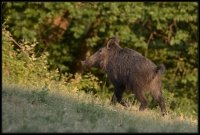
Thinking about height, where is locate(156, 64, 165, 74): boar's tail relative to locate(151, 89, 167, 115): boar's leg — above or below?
above

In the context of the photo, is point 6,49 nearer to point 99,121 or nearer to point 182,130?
point 99,121

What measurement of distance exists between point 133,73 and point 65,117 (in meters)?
3.14

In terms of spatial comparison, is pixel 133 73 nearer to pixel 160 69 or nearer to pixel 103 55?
pixel 160 69

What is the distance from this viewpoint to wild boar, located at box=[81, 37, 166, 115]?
11.5 metres

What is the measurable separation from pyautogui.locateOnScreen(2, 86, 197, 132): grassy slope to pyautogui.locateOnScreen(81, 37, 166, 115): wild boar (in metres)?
0.94

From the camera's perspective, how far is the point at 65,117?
8.70 m

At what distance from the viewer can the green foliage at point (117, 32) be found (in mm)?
19594

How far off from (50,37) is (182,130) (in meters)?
13.9

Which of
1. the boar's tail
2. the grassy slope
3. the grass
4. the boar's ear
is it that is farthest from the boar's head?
the grassy slope

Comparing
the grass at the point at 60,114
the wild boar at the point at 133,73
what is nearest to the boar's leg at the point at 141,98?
the wild boar at the point at 133,73

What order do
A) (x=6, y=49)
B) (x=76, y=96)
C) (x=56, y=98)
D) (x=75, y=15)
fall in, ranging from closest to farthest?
1. (x=56, y=98)
2. (x=76, y=96)
3. (x=6, y=49)
4. (x=75, y=15)

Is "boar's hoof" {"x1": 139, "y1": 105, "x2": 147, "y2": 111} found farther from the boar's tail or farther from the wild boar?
the boar's tail

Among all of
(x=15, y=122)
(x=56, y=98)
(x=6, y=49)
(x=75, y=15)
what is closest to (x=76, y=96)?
(x=56, y=98)

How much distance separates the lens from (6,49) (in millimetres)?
12312
